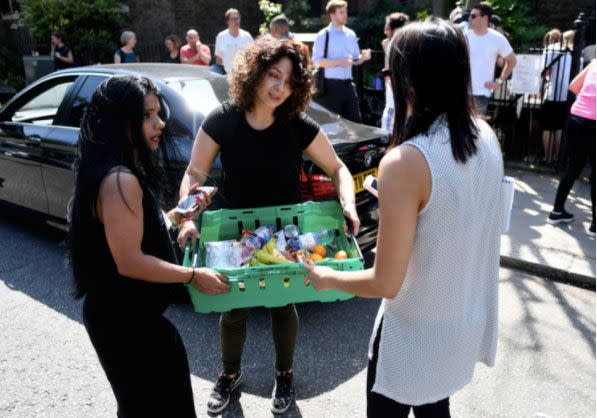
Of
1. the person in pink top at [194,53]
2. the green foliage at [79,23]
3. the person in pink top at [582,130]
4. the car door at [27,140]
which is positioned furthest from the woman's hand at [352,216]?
the green foliage at [79,23]

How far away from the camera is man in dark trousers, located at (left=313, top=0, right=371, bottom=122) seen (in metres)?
7.52

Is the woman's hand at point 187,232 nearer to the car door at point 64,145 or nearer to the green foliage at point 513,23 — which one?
the car door at point 64,145

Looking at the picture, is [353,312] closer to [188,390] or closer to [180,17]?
[188,390]

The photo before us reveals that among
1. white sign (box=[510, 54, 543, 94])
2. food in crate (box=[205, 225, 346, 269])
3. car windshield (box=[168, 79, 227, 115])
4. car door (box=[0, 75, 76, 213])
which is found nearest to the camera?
food in crate (box=[205, 225, 346, 269])

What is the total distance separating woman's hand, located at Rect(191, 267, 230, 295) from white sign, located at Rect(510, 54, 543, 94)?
6505 mm

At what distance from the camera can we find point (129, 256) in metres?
1.89

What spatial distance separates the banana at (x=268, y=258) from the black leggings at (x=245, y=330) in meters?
0.43

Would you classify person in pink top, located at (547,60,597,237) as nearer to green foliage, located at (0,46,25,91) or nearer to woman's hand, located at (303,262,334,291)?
woman's hand, located at (303,262,334,291)

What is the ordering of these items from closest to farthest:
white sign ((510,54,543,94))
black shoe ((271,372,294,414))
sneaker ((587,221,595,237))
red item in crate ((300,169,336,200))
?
black shoe ((271,372,294,414)) → red item in crate ((300,169,336,200)) → sneaker ((587,221,595,237)) → white sign ((510,54,543,94))

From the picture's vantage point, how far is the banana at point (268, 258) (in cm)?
248

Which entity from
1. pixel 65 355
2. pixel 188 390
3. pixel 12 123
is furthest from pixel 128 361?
pixel 12 123

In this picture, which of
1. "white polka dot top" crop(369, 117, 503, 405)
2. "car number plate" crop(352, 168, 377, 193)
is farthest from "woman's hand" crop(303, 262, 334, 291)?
"car number plate" crop(352, 168, 377, 193)

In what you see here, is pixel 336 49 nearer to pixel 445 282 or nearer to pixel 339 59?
pixel 339 59

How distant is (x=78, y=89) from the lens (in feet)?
15.7
